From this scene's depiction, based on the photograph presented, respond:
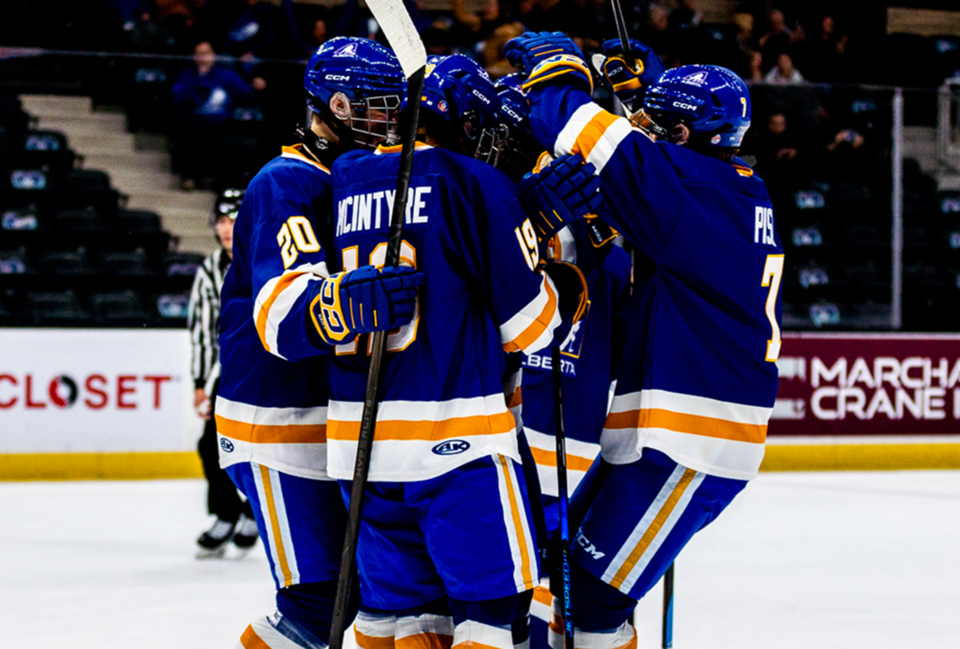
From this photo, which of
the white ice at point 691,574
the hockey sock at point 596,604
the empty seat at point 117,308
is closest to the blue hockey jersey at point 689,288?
the hockey sock at point 596,604

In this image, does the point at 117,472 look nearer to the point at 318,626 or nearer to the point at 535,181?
the point at 318,626

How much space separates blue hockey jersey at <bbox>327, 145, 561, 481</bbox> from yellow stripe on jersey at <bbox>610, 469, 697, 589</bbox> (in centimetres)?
41

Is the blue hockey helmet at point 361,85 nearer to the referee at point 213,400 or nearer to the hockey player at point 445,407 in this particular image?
the hockey player at point 445,407

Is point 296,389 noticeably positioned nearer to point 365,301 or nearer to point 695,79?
point 365,301

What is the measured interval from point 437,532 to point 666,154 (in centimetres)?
86

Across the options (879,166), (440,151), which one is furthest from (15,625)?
(879,166)

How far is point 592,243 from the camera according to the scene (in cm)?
258

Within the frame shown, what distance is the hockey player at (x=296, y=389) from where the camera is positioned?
2.06 m

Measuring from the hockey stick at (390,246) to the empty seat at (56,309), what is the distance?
461cm

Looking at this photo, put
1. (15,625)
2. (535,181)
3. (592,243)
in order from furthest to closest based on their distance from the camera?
(15,625) → (592,243) → (535,181)

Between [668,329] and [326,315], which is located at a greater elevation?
[326,315]

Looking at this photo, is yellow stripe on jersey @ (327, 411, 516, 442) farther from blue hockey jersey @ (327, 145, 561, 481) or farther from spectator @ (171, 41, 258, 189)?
spectator @ (171, 41, 258, 189)

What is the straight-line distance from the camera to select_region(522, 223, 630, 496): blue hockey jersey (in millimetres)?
2695

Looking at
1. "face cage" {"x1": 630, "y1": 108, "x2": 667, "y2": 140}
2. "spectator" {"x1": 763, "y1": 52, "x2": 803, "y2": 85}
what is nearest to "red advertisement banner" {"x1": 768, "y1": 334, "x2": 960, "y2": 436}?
"spectator" {"x1": 763, "y1": 52, "x2": 803, "y2": 85}
